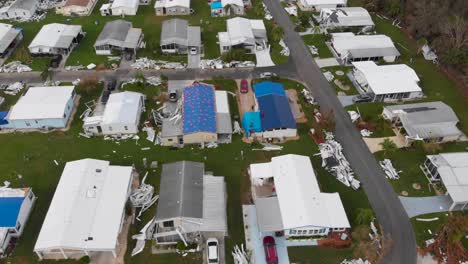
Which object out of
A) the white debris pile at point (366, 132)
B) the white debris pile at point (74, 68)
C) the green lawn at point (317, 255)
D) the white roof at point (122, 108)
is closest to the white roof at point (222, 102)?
the white roof at point (122, 108)

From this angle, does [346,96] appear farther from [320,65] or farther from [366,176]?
[366,176]

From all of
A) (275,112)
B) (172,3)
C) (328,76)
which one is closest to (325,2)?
(328,76)

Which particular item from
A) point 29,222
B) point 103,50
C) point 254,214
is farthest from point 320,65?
point 29,222

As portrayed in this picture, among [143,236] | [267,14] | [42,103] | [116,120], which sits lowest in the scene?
[143,236]

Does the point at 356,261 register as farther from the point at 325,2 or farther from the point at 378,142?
the point at 325,2

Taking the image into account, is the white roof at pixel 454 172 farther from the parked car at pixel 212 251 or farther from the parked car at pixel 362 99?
the parked car at pixel 212 251

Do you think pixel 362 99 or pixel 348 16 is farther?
pixel 348 16
